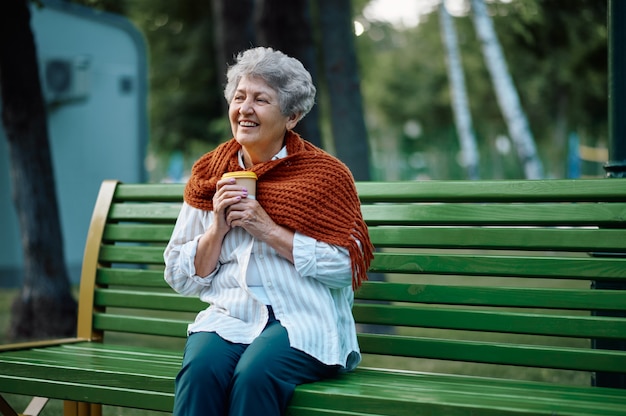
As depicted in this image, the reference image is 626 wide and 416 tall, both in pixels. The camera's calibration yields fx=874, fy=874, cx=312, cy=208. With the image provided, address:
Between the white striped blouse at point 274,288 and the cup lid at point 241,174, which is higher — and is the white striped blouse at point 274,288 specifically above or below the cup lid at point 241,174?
below

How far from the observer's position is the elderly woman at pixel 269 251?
2951 mm

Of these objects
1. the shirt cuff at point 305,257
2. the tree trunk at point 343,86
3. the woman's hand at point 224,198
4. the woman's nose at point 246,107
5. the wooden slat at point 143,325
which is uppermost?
the tree trunk at point 343,86

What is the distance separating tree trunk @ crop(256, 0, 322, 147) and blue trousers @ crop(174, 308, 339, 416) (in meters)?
4.10

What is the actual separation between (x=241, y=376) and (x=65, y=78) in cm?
921

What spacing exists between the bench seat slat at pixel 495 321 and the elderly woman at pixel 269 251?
20 cm

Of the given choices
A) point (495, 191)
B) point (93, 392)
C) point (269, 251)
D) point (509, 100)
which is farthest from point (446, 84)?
point (93, 392)

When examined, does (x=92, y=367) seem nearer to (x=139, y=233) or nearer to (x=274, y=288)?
(x=274, y=288)

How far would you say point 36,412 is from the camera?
12.4ft

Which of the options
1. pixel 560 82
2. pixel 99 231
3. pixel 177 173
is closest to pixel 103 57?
pixel 99 231

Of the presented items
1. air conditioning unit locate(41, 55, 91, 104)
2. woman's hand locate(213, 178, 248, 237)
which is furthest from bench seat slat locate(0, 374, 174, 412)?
air conditioning unit locate(41, 55, 91, 104)

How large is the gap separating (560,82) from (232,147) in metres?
27.8

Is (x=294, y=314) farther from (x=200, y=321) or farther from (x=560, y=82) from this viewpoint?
(x=560, y=82)

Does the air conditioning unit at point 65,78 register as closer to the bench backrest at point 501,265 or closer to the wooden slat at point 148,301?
the wooden slat at point 148,301

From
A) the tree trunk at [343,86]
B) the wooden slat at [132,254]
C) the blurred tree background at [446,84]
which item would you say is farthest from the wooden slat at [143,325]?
the blurred tree background at [446,84]
